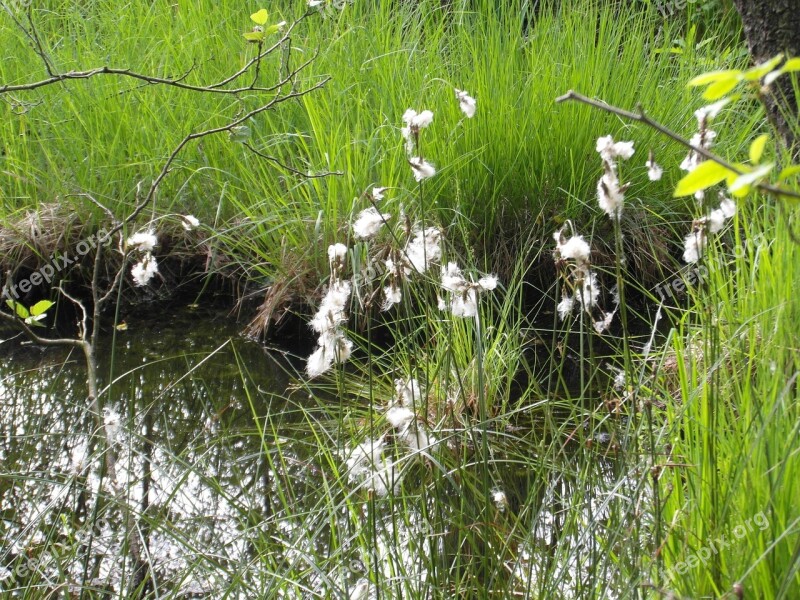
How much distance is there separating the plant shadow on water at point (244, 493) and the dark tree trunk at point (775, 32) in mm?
1222

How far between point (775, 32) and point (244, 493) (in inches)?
81.0

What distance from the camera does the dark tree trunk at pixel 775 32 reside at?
250 cm

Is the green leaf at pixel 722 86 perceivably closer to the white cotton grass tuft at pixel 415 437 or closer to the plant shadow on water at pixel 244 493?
the plant shadow on water at pixel 244 493

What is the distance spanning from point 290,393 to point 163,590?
117cm

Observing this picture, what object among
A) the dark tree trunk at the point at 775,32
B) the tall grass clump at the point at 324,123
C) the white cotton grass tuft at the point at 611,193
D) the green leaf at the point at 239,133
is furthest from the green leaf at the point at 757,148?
the tall grass clump at the point at 324,123

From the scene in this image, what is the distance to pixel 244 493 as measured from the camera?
180cm

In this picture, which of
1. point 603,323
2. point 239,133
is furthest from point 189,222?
point 603,323

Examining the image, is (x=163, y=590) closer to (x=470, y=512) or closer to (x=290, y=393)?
(x=470, y=512)

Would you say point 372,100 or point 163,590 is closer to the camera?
point 163,590

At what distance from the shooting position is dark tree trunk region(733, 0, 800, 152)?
8.21 ft

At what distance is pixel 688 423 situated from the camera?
1.67m

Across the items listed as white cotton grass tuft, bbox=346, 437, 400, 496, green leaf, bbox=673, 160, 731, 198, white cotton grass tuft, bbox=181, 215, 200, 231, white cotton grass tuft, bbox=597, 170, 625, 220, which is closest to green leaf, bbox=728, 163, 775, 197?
green leaf, bbox=673, 160, 731, 198

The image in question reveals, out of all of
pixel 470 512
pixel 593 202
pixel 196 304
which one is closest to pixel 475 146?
pixel 593 202

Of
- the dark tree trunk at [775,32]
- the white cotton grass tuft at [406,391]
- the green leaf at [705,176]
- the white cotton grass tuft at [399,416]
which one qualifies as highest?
the dark tree trunk at [775,32]
